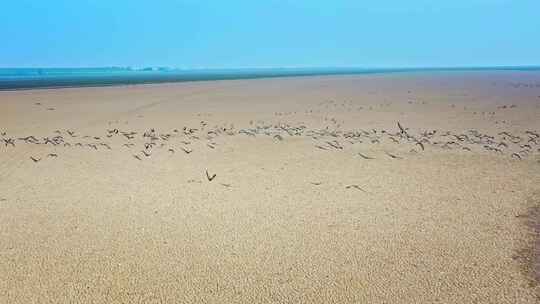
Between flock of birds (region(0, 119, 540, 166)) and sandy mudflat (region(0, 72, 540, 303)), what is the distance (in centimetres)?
9

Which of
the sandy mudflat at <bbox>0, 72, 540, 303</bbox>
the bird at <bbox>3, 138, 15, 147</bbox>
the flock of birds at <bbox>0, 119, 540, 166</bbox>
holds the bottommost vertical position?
the sandy mudflat at <bbox>0, 72, 540, 303</bbox>

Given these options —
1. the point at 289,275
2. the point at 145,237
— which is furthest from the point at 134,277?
the point at 289,275

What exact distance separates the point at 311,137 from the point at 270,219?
15.9ft

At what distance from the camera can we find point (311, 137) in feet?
29.6

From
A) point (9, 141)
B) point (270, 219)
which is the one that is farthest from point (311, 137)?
point (9, 141)

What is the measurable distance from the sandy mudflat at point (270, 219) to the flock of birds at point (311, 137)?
89 millimetres

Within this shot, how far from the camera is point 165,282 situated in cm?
316

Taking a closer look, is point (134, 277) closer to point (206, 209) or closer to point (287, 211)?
point (206, 209)

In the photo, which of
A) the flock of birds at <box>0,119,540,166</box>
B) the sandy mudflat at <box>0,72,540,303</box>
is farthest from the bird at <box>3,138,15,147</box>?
the sandy mudflat at <box>0,72,540,303</box>

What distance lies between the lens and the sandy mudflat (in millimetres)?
3098

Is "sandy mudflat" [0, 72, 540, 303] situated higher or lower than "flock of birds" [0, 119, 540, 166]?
lower

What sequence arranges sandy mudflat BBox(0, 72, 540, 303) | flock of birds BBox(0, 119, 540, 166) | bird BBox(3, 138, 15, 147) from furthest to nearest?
1. bird BBox(3, 138, 15, 147)
2. flock of birds BBox(0, 119, 540, 166)
3. sandy mudflat BBox(0, 72, 540, 303)

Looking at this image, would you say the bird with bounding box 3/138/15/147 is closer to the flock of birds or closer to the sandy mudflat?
the flock of birds

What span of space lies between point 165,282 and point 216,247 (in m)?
0.65
